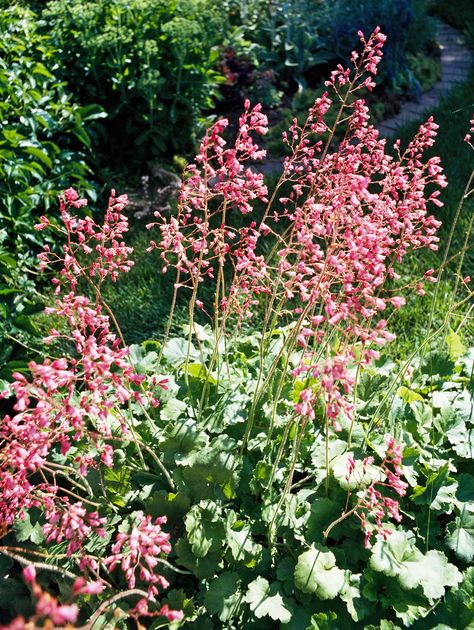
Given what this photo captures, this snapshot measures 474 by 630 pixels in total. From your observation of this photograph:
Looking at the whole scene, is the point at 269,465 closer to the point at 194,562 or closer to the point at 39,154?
the point at 194,562

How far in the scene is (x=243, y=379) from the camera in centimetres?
297

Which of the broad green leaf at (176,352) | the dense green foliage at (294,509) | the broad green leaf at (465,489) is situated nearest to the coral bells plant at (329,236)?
the dense green foliage at (294,509)

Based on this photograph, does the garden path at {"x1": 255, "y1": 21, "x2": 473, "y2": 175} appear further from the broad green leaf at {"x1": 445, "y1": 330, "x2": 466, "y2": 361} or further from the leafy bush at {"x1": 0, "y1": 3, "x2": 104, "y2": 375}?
the broad green leaf at {"x1": 445, "y1": 330, "x2": 466, "y2": 361}

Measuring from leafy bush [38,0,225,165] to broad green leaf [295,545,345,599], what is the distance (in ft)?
12.9

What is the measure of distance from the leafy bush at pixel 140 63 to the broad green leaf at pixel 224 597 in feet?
12.8

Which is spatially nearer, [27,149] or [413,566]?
[413,566]

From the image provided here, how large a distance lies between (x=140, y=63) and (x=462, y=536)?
420 centimetres

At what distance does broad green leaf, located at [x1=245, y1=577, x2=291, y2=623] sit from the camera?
2.20 metres

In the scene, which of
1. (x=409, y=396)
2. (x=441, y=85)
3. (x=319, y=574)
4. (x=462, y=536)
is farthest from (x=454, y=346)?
(x=441, y=85)

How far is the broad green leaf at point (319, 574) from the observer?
7.07 ft

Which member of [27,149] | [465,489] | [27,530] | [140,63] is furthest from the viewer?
[140,63]

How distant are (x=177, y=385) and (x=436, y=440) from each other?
106 cm

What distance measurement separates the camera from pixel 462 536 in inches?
97.8

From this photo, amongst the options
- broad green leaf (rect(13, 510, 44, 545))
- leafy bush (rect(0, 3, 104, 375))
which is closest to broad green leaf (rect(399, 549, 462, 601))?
broad green leaf (rect(13, 510, 44, 545))
